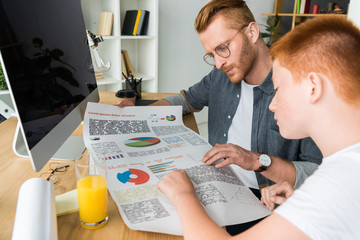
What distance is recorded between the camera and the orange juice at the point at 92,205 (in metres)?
0.57

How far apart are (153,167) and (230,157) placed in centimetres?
23

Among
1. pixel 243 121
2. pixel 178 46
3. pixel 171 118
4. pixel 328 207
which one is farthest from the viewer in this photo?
pixel 178 46

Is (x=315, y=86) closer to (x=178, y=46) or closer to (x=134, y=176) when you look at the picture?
(x=134, y=176)

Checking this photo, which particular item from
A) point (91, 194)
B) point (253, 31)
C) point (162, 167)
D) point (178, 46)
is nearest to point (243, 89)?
point (253, 31)

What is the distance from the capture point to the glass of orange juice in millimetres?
574

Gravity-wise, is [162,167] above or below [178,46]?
above

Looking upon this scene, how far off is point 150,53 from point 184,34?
0.57m

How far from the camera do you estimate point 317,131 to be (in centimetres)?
60

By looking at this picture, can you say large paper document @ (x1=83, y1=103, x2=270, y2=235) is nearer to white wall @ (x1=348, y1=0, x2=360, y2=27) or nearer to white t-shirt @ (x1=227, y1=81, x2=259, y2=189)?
white t-shirt @ (x1=227, y1=81, x2=259, y2=189)

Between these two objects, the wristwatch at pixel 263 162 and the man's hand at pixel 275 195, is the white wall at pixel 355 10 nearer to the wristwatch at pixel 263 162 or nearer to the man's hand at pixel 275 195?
the wristwatch at pixel 263 162

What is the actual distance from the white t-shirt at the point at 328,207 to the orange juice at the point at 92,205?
1.09 ft

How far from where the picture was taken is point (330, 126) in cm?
56

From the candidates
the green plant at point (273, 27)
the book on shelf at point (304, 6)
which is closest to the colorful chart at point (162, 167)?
the green plant at point (273, 27)

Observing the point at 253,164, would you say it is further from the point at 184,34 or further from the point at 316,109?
the point at 184,34
